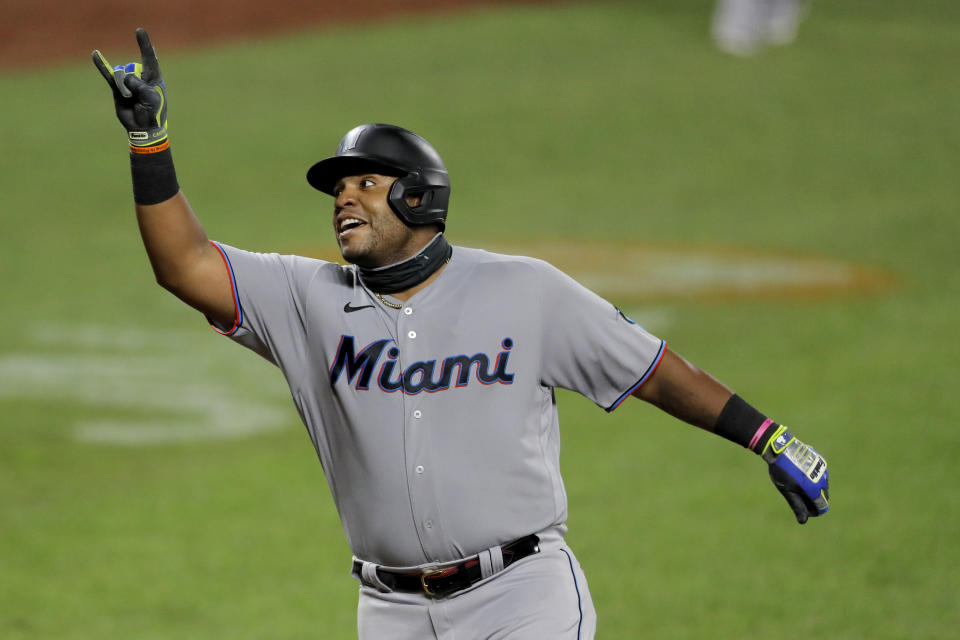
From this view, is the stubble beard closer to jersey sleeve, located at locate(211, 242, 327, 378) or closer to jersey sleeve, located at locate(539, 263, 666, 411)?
jersey sleeve, located at locate(211, 242, 327, 378)

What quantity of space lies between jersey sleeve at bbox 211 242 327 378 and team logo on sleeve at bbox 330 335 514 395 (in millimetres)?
181

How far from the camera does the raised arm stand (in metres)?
3.82

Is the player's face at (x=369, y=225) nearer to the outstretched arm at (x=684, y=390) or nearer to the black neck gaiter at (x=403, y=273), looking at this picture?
the black neck gaiter at (x=403, y=273)

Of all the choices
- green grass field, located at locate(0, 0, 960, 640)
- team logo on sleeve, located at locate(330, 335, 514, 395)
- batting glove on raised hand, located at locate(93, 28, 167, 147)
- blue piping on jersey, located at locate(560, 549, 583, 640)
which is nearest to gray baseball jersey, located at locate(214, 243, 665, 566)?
team logo on sleeve, located at locate(330, 335, 514, 395)

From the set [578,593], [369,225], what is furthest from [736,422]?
[369,225]

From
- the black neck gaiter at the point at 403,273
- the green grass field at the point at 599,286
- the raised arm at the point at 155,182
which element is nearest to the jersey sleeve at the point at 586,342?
the black neck gaiter at the point at 403,273

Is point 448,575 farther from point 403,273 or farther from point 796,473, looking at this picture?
point 796,473

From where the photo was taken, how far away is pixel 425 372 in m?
3.90

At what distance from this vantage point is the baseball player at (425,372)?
3.84 meters

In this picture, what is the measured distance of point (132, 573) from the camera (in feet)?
25.0

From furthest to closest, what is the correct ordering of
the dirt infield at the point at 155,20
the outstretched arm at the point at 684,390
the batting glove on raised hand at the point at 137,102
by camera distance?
the dirt infield at the point at 155,20 → the outstretched arm at the point at 684,390 → the batting glove on raised hand at the point at 137,102

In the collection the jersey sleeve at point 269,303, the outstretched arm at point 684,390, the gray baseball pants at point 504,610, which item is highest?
the jersey sleeve at point 269,303

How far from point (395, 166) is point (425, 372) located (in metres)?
0.59

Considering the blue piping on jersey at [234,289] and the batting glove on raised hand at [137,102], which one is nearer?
the batting glove on raised hand at [137,102]
